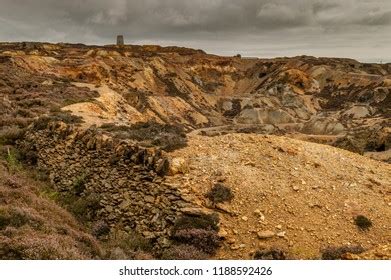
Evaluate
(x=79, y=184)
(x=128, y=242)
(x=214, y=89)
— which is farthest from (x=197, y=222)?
(x=214, y=89)

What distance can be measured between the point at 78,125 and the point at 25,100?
15.9 metres

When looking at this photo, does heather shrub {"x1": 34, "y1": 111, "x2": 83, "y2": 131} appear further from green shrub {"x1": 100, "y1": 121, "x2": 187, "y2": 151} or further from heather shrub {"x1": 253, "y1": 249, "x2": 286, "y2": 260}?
heather shrub {"x1": 253, "y1": 249, "x2": 286, "y2": 260}

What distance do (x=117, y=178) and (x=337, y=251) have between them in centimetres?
882

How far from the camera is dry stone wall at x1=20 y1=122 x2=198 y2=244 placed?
48.3 ft

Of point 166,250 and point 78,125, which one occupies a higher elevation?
point 78,125

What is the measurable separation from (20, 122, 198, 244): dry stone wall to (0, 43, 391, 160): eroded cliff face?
10.4 ft

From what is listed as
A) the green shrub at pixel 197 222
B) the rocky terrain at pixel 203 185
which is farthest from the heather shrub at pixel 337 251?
the green shrub at pixel 197 222

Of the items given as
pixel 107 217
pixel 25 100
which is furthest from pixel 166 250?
pixel 25 100

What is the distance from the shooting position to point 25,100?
36.0m

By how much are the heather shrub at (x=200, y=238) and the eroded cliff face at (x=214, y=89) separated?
39.3 ft

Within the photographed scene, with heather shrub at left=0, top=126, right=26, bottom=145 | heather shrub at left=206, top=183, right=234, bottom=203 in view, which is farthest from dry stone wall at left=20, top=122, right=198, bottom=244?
heather shrub at left=0, top=126, right=26, bottom=145

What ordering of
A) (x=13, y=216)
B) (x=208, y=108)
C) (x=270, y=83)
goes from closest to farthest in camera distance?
(x=13, y=216)
(x=208, y=108)
(x=270, y=83)

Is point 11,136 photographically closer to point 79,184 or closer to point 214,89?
point 79,184

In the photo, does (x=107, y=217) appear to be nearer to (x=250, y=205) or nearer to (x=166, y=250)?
(x=166, y=250)
